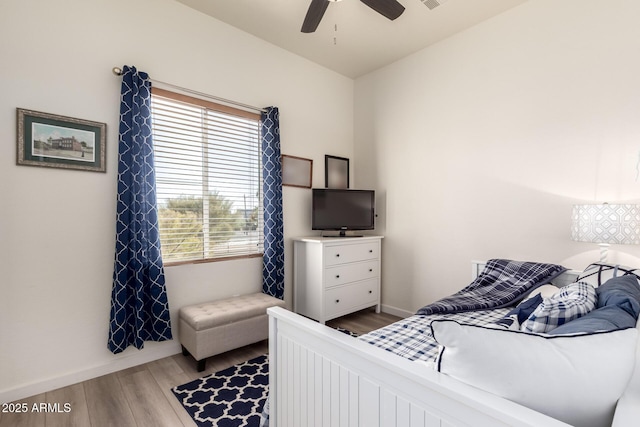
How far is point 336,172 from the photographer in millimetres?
3721

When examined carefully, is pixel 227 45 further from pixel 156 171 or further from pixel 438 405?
pixel 438 405

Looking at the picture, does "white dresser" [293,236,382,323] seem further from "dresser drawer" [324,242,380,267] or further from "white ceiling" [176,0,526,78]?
"white ceiling" [176,0,526,78]

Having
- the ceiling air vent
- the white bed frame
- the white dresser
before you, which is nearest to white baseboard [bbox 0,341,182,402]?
the white dresser

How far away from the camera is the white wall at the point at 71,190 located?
1865 mm

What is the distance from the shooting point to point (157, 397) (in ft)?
6.30

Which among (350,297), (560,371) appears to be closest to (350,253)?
(350,297)

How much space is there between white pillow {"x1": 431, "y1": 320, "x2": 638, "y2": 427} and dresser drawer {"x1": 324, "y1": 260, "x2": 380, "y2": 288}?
229cm

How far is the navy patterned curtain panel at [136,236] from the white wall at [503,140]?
2421 mm

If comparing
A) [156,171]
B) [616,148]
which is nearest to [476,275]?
[616,148]

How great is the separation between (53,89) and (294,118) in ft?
6.61

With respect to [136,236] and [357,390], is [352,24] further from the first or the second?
[357,390]

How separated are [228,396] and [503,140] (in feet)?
9.71

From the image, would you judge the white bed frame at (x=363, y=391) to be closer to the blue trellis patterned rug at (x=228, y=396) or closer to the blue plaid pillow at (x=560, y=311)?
the blue plaid pillow at (x=560, y=311)

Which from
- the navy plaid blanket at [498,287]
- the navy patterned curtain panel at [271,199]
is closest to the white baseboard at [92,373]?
the navy patterned curtain panel at [271,199]
